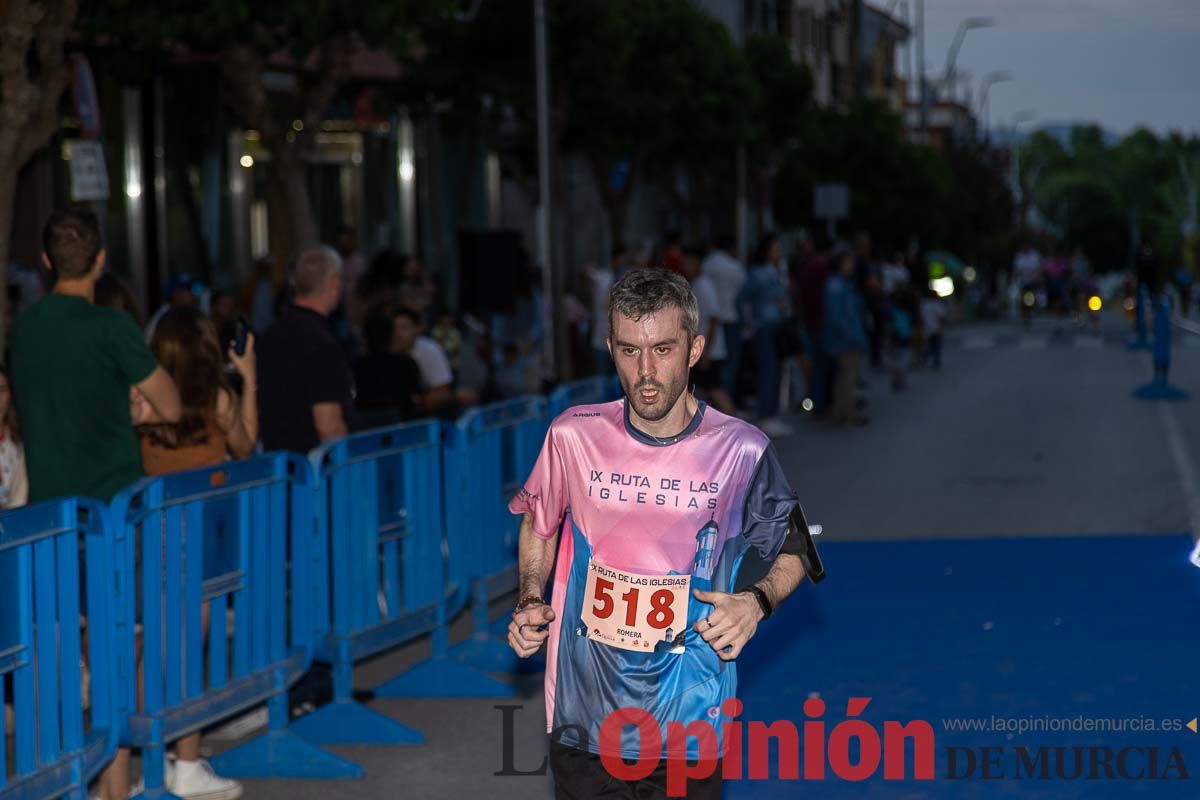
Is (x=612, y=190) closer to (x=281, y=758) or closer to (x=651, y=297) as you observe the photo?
(x=281, y=758)

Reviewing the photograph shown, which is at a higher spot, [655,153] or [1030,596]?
[655,153]

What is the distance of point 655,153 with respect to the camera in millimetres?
38469

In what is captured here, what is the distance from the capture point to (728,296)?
1986 cm

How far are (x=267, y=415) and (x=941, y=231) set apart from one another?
Result: 176ft

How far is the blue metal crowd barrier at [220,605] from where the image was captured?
6.30 metres

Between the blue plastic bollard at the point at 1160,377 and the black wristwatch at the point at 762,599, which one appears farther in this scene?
the blue plastic bollard at the point at 1160,377

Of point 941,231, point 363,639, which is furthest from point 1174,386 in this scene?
point 941,231

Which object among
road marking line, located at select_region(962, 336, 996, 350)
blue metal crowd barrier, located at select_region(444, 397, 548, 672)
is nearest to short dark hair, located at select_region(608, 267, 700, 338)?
blue metal crowd barrier, located at select_region(444, 397, 548, 672)

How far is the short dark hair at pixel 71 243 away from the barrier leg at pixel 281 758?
1693 millimetres

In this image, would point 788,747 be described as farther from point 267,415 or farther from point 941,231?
point 941,231

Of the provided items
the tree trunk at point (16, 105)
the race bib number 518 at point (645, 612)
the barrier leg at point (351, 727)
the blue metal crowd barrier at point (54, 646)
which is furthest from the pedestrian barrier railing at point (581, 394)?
the race bib number 518 at point (645, 612)

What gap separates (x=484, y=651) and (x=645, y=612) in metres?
5.18

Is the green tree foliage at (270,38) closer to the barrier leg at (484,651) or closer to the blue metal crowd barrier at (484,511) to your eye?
the blue metal crowd barrier at (484,511)

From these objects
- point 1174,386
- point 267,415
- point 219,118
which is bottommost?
point 1174,386
